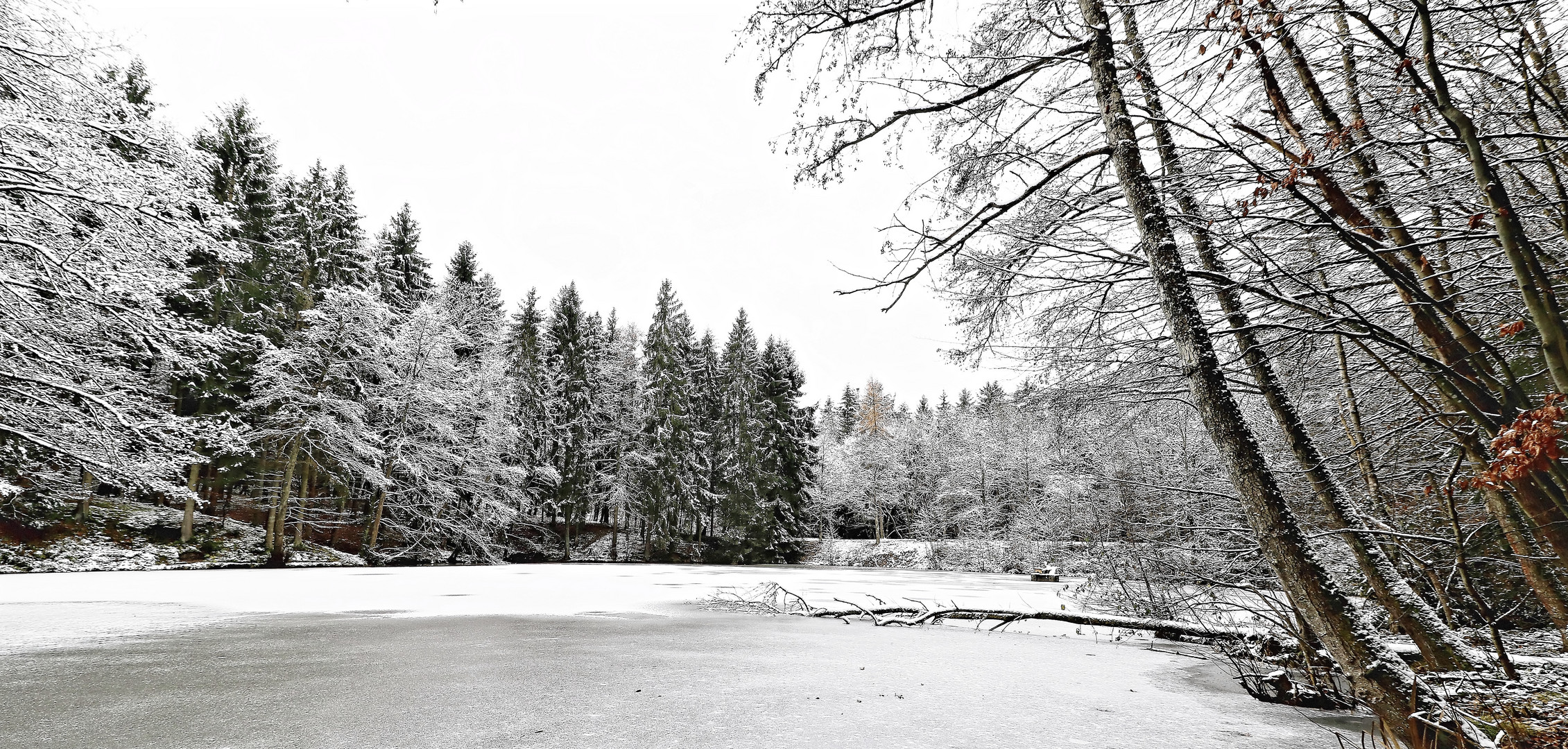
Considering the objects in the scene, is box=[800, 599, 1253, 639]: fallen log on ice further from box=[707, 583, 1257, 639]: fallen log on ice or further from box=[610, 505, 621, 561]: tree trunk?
box=[610, 505, 621, 561]: tree trunk

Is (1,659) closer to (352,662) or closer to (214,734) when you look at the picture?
(352,662)

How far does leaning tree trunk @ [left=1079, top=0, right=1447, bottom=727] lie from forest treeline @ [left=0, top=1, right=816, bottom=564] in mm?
9607

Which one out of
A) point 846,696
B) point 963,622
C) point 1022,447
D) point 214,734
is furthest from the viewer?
point 1022,447

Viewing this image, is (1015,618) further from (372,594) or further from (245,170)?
(245,170)

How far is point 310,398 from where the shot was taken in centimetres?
2020

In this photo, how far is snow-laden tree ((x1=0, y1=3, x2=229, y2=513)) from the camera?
6.98 meters

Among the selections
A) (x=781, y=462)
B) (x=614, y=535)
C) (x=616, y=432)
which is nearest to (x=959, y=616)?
(x=781, y=462)

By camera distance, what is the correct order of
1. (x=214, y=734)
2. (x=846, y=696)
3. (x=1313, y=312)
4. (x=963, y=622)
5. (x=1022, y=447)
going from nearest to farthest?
(x=1313, y=312) < (x=214, y=734) < (x=846, y=696) < (x=963, y=622) < (x=1022, y=447)

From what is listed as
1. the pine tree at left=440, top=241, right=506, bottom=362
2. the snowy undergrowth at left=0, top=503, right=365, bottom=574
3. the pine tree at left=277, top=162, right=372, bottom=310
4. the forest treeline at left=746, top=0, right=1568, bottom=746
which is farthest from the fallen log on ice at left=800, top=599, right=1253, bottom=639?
the pine tree at left=277, top=162, right=372, bottom=310

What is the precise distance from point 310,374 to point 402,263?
33.7 ft

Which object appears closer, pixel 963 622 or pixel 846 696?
pixel 846 696

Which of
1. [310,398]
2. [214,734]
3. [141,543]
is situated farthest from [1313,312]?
[141,543]

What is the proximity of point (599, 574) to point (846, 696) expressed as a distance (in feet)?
50.2

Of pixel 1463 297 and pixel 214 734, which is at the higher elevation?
pixel 1463 297
